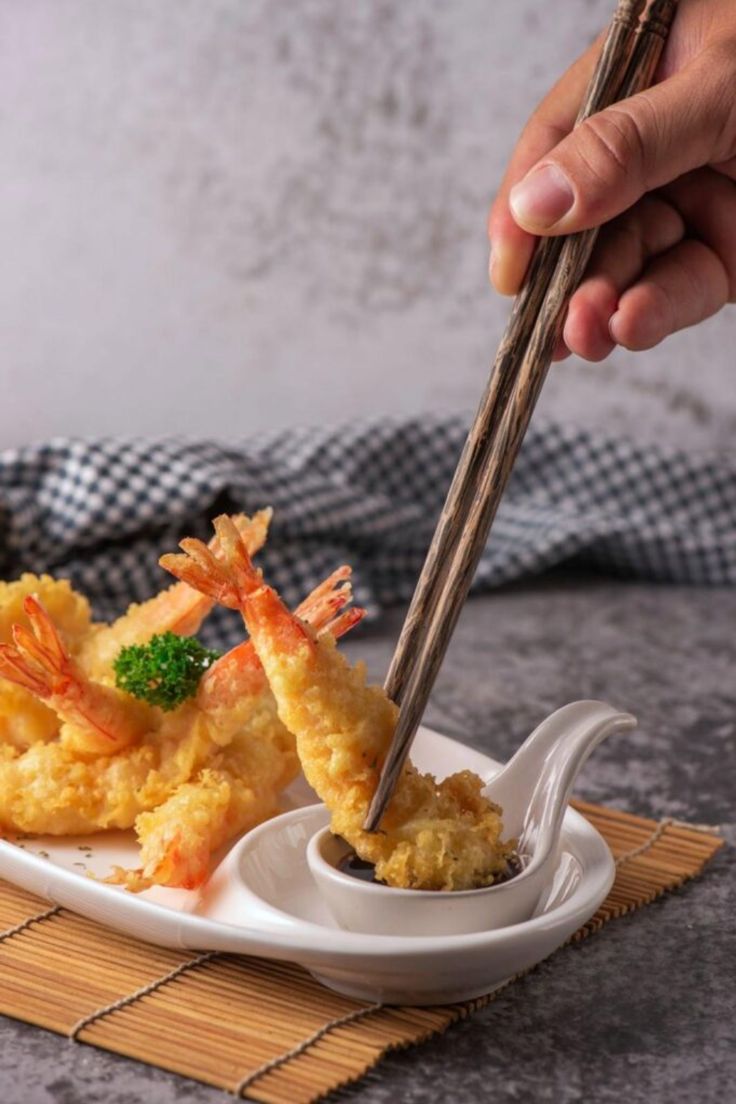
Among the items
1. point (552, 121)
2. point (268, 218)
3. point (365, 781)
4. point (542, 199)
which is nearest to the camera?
point (365, 781)

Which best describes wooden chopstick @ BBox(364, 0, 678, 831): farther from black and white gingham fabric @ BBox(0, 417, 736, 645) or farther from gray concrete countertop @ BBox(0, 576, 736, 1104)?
black and white gingham fabric @ BBox(0, 417, 736, 645)

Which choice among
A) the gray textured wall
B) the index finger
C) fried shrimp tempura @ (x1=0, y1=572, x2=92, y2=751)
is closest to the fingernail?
the index finger

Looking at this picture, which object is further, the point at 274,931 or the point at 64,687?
the point at 64,687

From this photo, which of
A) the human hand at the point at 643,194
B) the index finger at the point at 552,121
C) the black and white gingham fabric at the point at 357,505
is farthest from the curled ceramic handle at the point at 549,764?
the black and white gingham fabric at the point at 357,505

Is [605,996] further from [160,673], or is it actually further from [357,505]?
[357,505]

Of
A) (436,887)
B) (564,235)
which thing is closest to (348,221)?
(564,235)

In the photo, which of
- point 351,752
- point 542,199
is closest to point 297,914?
point 351,752
